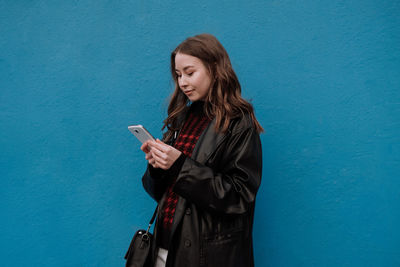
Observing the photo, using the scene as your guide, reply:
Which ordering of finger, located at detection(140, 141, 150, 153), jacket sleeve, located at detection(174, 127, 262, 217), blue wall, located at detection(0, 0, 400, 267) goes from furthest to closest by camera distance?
1. blue wall, located at detection(0, 0, 400, 267)
2. finger, located at detection(140, 141, 150, 153)
3. jacket sleeve, located at detection(174, 127, 262, 217)

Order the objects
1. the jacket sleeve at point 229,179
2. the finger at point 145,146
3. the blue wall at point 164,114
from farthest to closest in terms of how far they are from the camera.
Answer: the blue wall at point 164,114
the finger at point 145,146
the jacket sleeve at point 229,179

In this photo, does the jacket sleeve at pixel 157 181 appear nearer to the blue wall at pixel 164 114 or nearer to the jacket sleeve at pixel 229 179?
the jacket sleeve at pixel 229 179

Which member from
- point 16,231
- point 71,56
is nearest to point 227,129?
point 71,56

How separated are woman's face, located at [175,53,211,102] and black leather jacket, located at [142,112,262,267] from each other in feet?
0.69

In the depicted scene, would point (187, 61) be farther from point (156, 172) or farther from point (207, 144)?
point (156, 172)

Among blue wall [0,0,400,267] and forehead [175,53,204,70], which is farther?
blue wall [0,0,400,267]

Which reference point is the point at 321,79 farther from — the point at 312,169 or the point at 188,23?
the point at 188,23

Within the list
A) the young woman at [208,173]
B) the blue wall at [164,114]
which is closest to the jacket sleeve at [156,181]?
the young woman at [208,173]

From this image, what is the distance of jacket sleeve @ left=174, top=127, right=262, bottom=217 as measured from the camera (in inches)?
39.6

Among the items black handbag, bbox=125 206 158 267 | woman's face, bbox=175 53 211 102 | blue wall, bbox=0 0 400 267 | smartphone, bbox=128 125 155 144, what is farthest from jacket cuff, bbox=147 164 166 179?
blue wall, bbox=0 0 400 267

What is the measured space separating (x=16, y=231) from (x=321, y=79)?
2302mm

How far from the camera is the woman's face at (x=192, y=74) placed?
117 cm

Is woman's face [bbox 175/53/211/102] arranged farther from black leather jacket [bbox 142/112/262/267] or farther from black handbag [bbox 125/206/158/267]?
black handbag [bbox 125/206/158/267]

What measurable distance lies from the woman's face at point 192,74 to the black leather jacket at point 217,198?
21 cm
